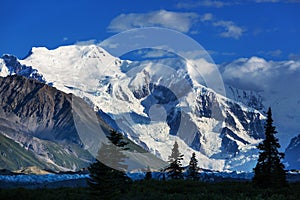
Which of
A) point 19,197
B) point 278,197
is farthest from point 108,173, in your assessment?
point 278,197

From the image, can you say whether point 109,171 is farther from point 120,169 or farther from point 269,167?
point 269,167

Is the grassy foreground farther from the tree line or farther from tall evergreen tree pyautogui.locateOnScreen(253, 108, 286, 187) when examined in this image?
tall evergreen tree pyautogui.locateOnScreen(253, 108, 286, 187)

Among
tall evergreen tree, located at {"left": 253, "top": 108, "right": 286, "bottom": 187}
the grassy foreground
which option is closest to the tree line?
tall evergreen tree, located at {"left": 253, "top": 108, "right": 286, "bottom": 187}

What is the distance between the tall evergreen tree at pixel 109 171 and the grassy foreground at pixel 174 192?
54cm

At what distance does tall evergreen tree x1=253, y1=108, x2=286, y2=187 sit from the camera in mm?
38375

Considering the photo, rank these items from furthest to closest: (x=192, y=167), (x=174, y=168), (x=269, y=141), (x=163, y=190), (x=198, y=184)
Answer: (x=192, y=167) → (x=174, y=168) → (x=269, y=141) → (x=198, y=184) → (x=163, y=190)

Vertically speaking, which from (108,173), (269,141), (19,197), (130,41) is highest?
(130,41)

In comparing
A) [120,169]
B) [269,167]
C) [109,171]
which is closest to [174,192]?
[120,169]

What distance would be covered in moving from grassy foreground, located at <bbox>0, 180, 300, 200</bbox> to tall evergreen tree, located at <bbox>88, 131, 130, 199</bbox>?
0.54 metres

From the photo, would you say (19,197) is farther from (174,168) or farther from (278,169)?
(174,168)

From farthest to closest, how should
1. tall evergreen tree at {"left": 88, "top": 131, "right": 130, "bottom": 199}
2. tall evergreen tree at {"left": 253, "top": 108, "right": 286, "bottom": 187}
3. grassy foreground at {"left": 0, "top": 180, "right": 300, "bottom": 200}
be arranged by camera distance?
1. tall evergreen tree at {"left": 253, "top": 108, "right": 286, "bottom": 187}
2. grassy foreground at {"left": 0, "top": 180, "right": 300, "bottom": 200}
3. tall evergreen tree at {"left": 88, "top": 131, "right": 130, "bottom": 199}

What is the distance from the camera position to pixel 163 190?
35.1m

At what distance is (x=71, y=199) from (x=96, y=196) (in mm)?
2144

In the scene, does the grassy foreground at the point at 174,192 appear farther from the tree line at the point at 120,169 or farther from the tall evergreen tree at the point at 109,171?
the tree line at the point at 120,169
